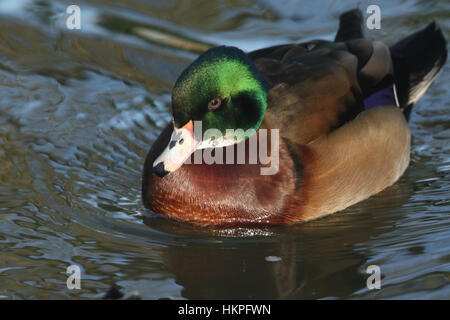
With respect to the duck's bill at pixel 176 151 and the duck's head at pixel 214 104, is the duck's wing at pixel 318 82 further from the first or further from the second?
the duck's bill at pixel 176 151

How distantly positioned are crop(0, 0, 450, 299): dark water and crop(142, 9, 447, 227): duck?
160 millimetres

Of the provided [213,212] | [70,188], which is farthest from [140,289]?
[70,188]

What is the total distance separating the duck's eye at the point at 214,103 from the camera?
5.06 m

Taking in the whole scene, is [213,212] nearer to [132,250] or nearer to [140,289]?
[132,250]

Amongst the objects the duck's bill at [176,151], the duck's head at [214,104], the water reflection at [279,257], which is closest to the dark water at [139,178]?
the water reflection at [279,257]

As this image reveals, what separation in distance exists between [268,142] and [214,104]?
0.51m

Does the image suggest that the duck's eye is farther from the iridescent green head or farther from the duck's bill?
the duck's bill

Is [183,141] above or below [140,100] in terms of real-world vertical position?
below

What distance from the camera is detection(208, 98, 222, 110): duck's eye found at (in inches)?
199

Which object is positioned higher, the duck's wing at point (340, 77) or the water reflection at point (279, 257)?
the duck's wing at point (340, 77)

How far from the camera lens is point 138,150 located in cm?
671

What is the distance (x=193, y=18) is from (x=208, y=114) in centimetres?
410

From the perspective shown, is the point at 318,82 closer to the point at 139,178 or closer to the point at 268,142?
the point at 268,142

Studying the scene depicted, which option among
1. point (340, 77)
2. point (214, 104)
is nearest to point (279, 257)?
point (214, 104)
